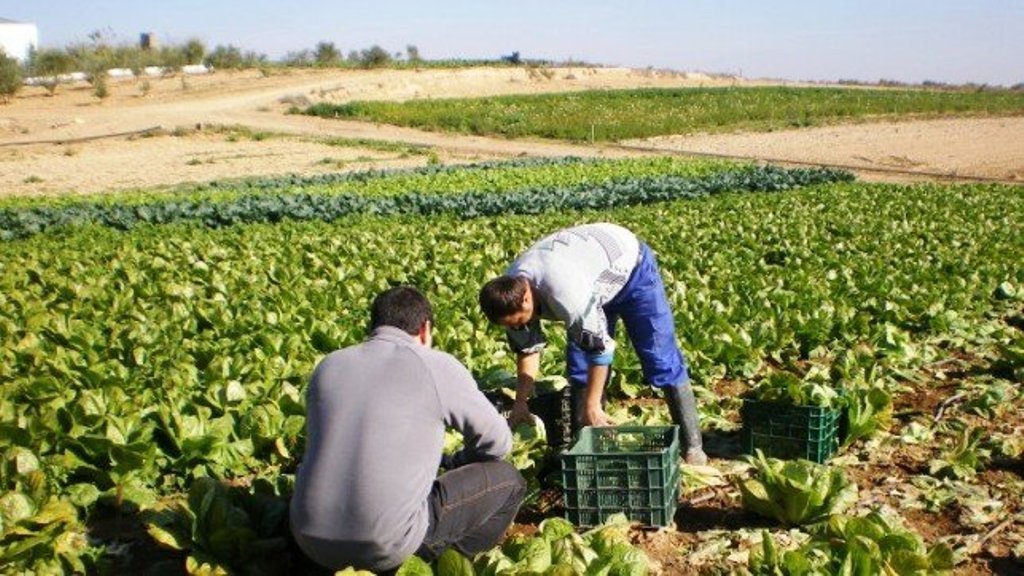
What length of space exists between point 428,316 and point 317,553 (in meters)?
1.03

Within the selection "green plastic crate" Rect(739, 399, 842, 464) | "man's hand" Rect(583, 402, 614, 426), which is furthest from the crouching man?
"green plastic crate" Rect(739, 399, 842, 464)

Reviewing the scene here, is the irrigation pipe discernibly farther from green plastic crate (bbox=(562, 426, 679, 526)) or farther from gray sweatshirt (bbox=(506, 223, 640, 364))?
green plastic crate (bbox=(562, 426, 679, 526))

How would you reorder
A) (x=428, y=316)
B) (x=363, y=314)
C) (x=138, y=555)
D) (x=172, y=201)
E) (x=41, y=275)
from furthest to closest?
(x=172, y=201), (x=41, y=275), (x=363, y=314), (x=138, y=555), (x=428, y=316)

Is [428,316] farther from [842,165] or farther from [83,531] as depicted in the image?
[842,165]

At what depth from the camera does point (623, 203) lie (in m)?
18.9

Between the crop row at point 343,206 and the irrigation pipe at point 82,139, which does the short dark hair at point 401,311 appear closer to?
the crop row at point 343,206

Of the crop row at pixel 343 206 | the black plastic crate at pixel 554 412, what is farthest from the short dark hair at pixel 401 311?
the crop row at pixel 343 206

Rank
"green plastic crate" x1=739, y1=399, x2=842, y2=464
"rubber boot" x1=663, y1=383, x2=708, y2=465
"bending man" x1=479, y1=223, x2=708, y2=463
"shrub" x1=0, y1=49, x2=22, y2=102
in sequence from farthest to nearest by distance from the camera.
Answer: "shrub" x1=0, y1=49, x2=22, y2=102 → "rubber boot" x1=663, y1=383, x2=708, y2=465 → "green plastic crate" x1=739, y1=399, x2=842, y2=464 → "bending man" x1=479, y1=223, x2=708, y2=463

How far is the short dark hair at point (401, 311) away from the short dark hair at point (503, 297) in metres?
0.61

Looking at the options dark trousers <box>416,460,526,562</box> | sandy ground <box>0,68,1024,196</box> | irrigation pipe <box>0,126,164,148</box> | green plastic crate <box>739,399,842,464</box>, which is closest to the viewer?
dark trousers <box>416,460,526,562</box>

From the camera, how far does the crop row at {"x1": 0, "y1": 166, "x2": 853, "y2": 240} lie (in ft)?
52.8

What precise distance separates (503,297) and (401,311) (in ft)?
2.47

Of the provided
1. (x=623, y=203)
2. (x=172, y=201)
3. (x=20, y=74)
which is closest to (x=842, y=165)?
(x=623, y=203)

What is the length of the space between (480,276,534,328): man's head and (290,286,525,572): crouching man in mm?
578
